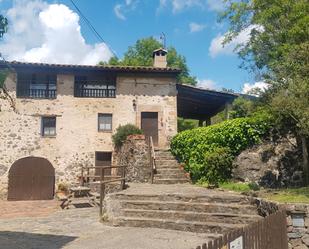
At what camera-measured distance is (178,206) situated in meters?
9.84

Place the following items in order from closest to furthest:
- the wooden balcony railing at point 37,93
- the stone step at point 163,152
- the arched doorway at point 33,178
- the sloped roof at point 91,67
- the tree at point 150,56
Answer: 1. the stone step at point 163,152
2. the arched doorway at point 33,178
3. the sloped roof at point 91,67
4. the wooden balcony railing at point 37,93
5. the tree at point 150,56

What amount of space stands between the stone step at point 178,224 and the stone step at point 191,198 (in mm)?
966

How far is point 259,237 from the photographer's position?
16.3 ft

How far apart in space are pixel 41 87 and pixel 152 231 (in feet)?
46.7

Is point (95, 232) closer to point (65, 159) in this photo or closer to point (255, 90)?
point (255, 90)

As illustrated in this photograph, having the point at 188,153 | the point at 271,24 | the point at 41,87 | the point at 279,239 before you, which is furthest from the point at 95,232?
the point at 41,87

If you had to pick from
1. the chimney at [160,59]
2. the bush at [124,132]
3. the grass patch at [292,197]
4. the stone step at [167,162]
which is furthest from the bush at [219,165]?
the chimney at [160,59]

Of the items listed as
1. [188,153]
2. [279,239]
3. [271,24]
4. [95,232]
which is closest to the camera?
[279,239]

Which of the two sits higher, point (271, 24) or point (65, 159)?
point (271, 24)

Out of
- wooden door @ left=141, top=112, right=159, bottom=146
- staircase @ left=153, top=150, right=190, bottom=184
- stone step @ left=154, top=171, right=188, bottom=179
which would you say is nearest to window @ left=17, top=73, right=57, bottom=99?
wooden door @ left=141, top=112, right=159, bottom=146

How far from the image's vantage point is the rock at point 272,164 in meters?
12.2

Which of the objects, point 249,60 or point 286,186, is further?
point 249,60

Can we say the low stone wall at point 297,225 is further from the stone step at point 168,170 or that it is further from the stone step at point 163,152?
the stone step at point 163,152

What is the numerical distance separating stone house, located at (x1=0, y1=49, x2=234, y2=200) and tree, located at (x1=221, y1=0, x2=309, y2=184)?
771 centimetres
